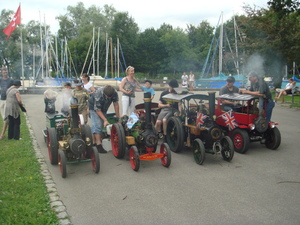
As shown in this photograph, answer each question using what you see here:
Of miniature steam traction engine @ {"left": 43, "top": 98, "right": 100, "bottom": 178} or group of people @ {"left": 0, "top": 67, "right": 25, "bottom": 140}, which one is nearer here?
miniature steam traction engine @ {"left": 43, "top": 98, "right": 100, "bottom": 178}

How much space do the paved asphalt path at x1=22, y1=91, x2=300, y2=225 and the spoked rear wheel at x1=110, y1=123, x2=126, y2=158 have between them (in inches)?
7.4

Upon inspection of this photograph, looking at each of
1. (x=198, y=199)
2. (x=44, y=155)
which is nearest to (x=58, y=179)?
(x=44, y=155)

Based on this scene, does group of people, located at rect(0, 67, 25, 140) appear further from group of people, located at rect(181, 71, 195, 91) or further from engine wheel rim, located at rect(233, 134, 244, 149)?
group of people, located at rect(181, 71, 195, 91)

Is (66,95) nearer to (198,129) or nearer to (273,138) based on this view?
(198,129)

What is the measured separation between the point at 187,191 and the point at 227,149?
6.39 feet

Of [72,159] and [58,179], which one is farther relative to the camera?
[72,159]

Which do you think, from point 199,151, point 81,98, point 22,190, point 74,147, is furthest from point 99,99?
point 22,190

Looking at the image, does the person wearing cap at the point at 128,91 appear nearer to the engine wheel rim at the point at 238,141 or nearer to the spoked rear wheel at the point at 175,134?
the spoked rear wheel at the point at 175,134

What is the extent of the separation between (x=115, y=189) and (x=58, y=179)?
3.98 ft

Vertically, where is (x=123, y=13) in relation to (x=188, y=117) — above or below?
above

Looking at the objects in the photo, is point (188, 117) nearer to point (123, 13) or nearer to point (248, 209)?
point (248, 209)

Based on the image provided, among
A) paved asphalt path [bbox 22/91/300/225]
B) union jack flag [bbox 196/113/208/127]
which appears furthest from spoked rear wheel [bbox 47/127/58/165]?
union jack flag [bbox 196/113/208/127]

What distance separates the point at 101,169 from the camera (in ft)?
21.0

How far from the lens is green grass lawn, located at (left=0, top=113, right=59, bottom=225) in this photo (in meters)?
4.16
